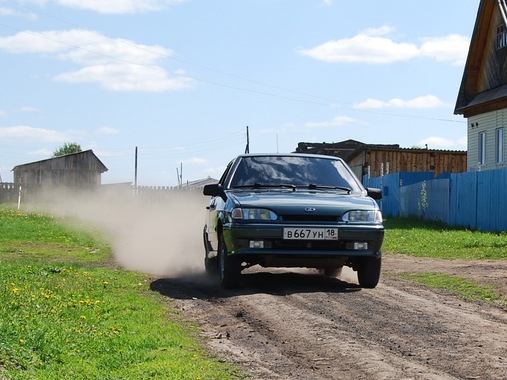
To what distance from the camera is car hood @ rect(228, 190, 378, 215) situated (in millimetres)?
10594

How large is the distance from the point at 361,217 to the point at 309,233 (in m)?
0.71

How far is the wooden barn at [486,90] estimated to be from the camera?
111 feet

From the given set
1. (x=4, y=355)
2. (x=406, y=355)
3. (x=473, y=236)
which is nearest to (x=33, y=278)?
(x=4, y=355)

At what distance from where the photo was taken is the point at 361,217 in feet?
35.4

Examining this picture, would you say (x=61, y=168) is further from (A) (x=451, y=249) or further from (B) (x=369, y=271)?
(B) (x=369, y=271)

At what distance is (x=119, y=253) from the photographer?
18656 mm

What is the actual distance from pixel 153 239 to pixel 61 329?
46.0 ft

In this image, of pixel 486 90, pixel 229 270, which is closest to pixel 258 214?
pixel 229 270

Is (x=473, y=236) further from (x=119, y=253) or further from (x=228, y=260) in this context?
(x=228, y=260)

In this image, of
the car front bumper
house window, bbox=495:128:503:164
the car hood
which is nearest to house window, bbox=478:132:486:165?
house window, bbox=495:128:503:164

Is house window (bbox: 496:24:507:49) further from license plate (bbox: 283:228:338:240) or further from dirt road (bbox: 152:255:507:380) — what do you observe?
license plate (bbox: 283:228:338:240)

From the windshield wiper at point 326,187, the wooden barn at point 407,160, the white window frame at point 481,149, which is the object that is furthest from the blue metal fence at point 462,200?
the windshield wiper at point 326,187

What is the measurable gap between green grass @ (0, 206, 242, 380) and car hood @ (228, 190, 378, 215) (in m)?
1.62

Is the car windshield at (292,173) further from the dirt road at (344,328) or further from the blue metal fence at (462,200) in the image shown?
the blue metal fence at (462,200)
